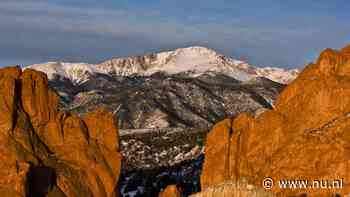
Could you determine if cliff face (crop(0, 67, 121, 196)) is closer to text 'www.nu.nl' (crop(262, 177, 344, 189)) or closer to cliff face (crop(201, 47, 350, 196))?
cliff face (crop(201, 47, 350, 196))

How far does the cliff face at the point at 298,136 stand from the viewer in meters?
50.7

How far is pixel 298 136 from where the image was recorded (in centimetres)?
5700

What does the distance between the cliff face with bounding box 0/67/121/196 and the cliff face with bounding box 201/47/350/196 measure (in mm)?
10450

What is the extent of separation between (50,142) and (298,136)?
28577mm

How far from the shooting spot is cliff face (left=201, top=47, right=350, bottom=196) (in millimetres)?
50656

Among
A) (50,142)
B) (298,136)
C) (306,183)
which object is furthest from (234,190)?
(50,142)

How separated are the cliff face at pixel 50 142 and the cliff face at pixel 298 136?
10450 millimetres

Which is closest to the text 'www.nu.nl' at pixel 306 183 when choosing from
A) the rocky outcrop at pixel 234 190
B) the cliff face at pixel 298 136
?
the cliff face at pixel 298 136

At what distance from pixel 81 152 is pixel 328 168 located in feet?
106

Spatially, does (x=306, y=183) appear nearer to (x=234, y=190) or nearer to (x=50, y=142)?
(x=234, y=190)

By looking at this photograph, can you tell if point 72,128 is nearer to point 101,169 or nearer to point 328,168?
point 101,169

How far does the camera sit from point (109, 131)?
82625mm

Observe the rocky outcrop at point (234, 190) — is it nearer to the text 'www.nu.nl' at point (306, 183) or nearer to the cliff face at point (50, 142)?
the text 'www.nu.nl' at point (306, 183)

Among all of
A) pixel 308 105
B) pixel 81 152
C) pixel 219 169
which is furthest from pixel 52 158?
pixel 308 105
